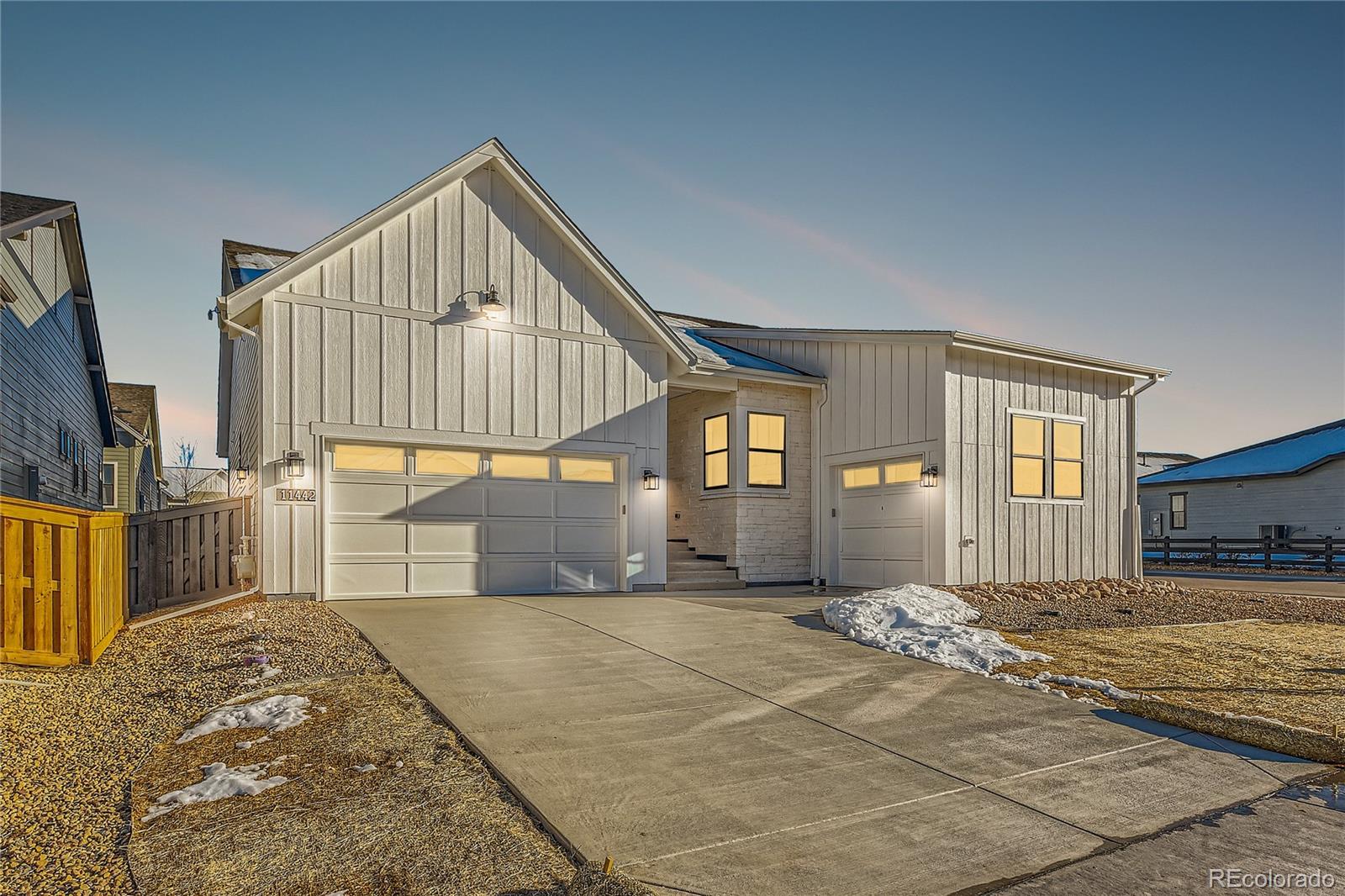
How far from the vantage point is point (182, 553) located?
9.30m

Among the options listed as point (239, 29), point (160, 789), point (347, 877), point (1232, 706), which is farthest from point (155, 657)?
point (239, 29)

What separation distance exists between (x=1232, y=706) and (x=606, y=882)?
5.19 meters

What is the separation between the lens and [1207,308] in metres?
17.8

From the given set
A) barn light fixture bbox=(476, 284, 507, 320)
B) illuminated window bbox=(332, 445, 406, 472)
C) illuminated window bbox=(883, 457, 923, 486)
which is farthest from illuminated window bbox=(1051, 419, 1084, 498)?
illuminated window bbox=(332, 445, 406, 472)

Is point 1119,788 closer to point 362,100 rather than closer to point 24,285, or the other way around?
point 362,100

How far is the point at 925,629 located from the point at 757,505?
5.72 m

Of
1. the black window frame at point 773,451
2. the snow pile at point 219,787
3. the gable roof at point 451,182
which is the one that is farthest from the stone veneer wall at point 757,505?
the snow pile at point 219,787

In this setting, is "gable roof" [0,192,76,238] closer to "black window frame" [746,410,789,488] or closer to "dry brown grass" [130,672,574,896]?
"dry brown grass" [130,672,574,896]

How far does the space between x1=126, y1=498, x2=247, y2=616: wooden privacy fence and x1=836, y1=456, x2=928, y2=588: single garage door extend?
31.4 feet

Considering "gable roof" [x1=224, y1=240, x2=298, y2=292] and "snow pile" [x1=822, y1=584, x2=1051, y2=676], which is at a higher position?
"gable roof" [x1=224, y1=240, x2=298, y2=292]

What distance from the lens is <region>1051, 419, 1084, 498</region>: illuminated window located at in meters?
12.9

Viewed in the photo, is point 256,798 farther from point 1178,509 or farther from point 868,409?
point 1178,509

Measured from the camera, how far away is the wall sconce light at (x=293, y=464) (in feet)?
30.7

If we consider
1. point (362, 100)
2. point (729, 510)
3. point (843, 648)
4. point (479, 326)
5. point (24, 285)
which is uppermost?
point (362, 100)
